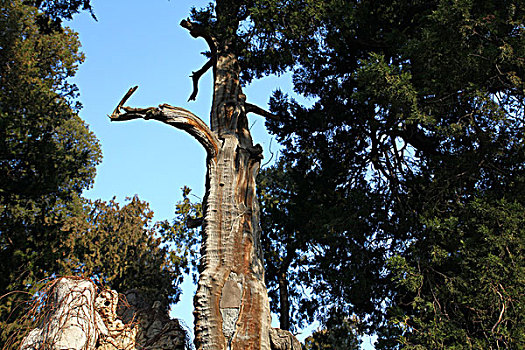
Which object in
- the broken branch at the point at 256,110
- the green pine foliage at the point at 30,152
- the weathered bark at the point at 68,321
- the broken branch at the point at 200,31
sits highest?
→ the green pine foliage at the point at 30,152

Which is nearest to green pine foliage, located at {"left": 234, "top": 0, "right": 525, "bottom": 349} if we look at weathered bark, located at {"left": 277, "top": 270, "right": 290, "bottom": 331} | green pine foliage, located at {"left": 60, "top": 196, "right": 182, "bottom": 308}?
weathered bark, located at {"left": 277, "top": 270, "right": 290, "bottom": 331}

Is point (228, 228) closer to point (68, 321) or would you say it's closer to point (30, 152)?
point (68, 321)

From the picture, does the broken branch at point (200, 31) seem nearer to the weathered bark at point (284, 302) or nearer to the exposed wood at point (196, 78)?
the exposed wood at point (196, 78)

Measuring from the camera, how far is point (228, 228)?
628 centimetres

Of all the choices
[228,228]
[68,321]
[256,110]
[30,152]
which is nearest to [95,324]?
[68,321]

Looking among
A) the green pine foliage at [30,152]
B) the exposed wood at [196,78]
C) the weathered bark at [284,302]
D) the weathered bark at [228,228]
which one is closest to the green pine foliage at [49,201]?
the green pine foliage at [30,152]

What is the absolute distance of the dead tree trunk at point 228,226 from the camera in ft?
18.2

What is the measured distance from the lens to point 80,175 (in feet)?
59.1

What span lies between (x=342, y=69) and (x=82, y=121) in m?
13.9

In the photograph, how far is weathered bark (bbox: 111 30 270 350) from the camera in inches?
218

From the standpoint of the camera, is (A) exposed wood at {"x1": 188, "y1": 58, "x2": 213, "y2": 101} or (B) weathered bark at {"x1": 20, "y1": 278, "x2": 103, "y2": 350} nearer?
(B) weathered bark at {"x1": 20, "y1": 278, "x2": 103, "y2": 350}

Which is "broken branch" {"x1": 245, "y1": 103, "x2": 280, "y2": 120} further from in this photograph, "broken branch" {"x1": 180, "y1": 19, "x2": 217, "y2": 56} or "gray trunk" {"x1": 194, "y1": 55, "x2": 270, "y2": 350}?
"broken branch" {"x1": 180, "y1": 19, "x2": 217, "y2": 56}

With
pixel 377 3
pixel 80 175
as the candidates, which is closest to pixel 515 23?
pixel 377 3

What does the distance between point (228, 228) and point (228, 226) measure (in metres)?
0.03
